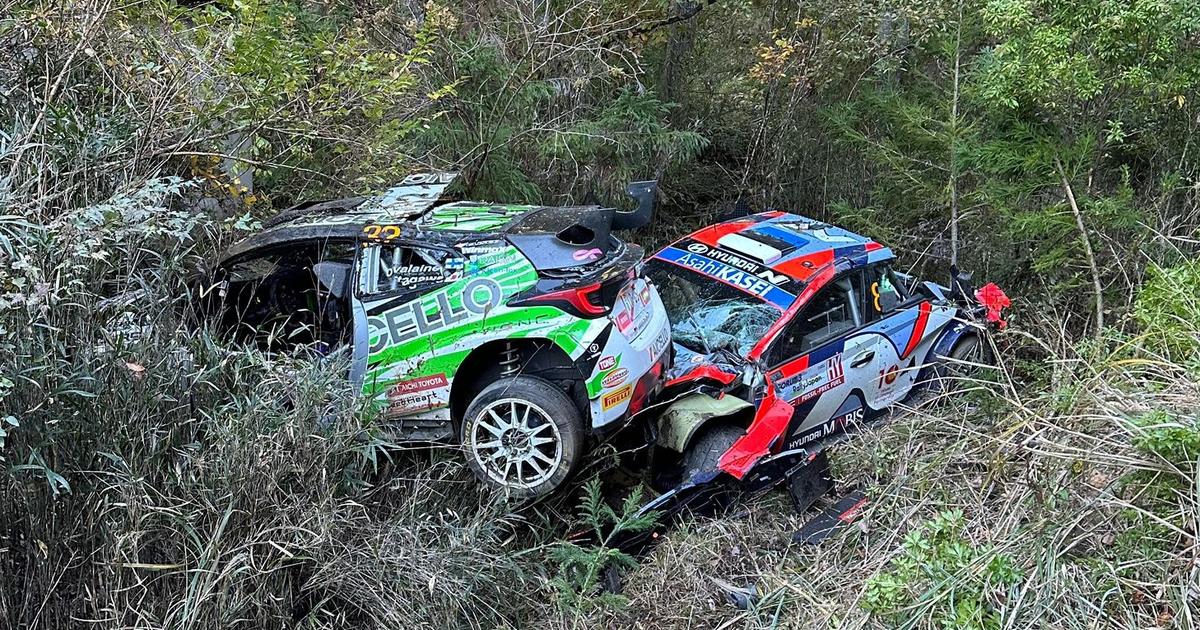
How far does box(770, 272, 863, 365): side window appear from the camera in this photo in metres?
6.77

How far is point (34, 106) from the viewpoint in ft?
16.9

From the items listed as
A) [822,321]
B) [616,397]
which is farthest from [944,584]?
[822,321]

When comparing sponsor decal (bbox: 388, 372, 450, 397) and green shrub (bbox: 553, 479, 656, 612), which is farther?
sponsor decal (bbox: 388, 372, 450, 397)

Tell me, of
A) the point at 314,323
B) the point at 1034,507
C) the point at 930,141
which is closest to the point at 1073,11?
the point at 930,141

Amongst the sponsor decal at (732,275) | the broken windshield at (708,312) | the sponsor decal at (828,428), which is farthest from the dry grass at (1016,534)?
the sponsor decal at (732,275)

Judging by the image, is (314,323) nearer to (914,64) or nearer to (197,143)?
(197,143)

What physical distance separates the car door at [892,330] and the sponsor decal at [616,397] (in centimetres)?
231

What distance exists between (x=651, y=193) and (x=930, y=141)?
418 centimetres

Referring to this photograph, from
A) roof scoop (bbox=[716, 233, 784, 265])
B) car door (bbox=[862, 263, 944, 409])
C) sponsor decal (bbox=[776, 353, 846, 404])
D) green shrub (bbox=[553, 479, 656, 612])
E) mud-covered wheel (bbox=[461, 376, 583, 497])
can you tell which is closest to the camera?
green shrub (bbox=[553, 479, 656, 612])

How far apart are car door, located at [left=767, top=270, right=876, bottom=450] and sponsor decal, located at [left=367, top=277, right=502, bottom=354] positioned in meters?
2.00

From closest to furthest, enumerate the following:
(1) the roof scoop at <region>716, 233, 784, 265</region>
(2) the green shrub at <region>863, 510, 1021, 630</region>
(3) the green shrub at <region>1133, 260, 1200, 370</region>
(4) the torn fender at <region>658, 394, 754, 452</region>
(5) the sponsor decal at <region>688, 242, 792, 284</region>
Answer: (2) the green shrub at <region>863, 510, 1021, 630</region> → (3) the green shrub at <region>1133, 260, 1200, 370</region> → (4) the torn fender at <region>658, 394, 754, 452</region> → (5) the sponsor decal at <region>688, 242, 792, 284</region> → (1) the roof scoop at <region>716, 233, 784, 265</region>

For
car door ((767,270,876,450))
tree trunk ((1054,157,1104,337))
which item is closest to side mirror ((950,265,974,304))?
tree trunk ((1054,157,1104,337))

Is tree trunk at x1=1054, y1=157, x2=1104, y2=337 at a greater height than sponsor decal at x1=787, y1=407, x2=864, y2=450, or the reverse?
tree trunk at x1=1054, y1=157, x2=1104, y2=337

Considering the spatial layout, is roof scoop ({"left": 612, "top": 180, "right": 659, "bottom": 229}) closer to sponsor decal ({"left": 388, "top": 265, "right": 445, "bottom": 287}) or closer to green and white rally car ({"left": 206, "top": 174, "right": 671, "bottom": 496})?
green and white rally car ({"left": 206, "top": 174, "right": 671, "bottom": 496})
